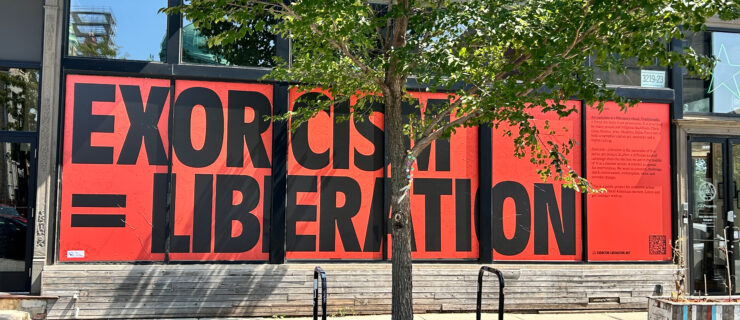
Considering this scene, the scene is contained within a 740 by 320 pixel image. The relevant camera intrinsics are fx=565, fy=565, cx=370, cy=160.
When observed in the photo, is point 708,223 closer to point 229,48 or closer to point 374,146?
point 374,146

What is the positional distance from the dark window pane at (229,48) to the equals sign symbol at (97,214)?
2.33 m

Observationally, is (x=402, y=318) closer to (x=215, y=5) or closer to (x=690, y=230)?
(x=215, y=5)

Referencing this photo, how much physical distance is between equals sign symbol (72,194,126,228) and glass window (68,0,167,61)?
2.10m

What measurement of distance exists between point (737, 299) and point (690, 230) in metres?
2.14

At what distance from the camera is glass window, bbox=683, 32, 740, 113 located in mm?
9875

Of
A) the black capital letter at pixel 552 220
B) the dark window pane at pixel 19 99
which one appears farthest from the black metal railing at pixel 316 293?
the dark window pane at pixel 19 99

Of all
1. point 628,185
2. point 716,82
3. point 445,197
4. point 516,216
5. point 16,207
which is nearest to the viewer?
point 16,207

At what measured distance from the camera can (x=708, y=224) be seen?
31.6 feet

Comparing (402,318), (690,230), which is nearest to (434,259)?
(402,318)

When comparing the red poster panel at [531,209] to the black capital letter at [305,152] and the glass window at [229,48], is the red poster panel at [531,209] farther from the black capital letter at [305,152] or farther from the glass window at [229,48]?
the glass window at [229,48]

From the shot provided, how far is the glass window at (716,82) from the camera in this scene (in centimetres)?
988

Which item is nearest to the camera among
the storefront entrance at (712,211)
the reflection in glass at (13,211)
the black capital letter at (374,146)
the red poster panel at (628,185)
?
the reflection in glass at (13,211)

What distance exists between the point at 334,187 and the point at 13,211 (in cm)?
463

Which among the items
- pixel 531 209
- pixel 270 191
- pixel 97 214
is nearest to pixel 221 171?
pixel 270 191
